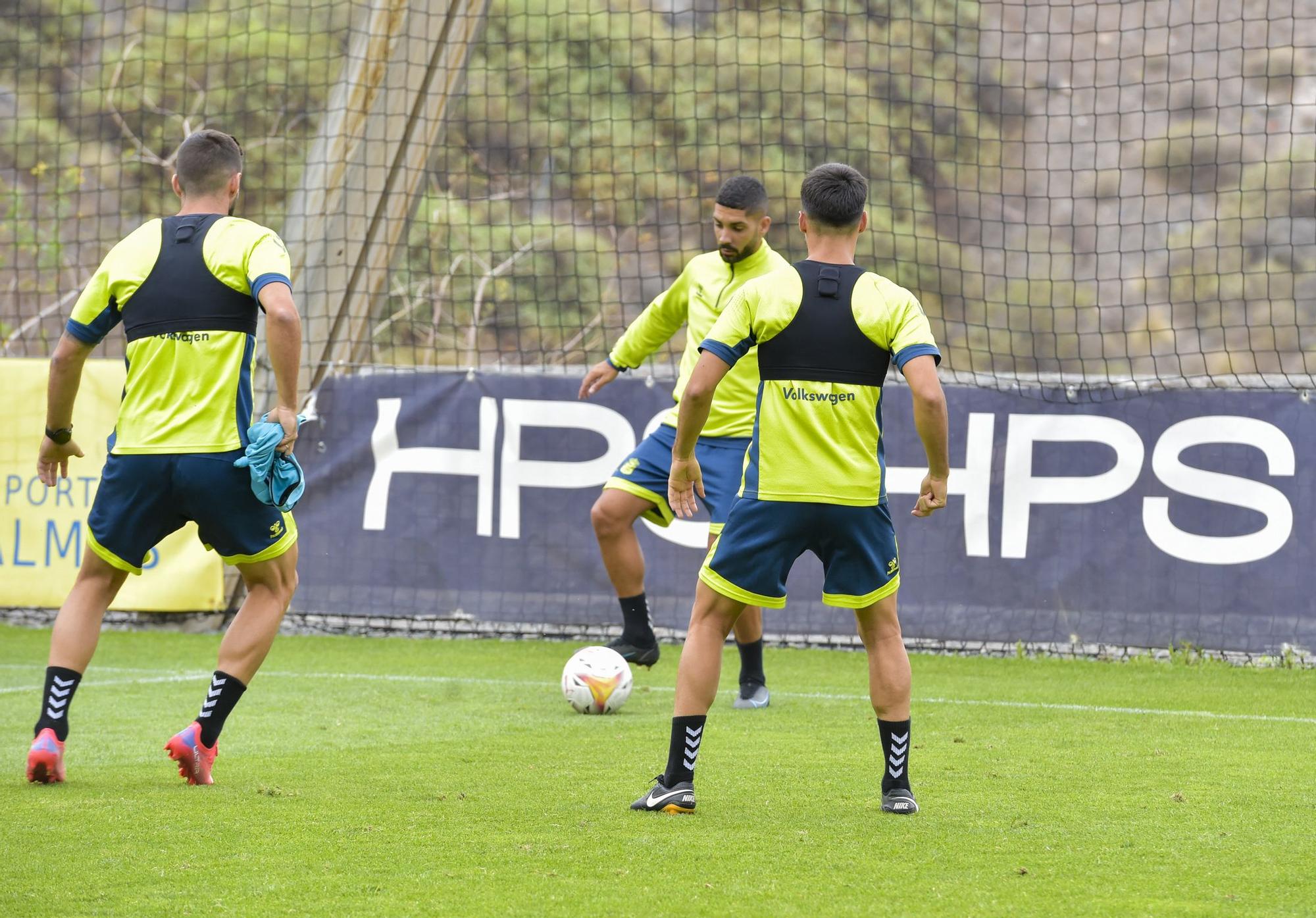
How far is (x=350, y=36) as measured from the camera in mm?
10242

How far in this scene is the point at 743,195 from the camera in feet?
21.0

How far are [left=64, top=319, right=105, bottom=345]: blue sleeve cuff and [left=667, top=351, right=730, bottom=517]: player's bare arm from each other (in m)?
1.81

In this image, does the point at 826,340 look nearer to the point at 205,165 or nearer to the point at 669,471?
the point at 205,165

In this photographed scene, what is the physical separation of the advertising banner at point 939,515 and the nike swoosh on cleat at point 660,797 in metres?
4.59

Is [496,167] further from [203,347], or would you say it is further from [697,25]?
[203,347]

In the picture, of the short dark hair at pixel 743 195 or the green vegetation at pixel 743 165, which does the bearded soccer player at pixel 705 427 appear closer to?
the short dark hair at pixel 743 195

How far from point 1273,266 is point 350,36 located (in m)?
16.0

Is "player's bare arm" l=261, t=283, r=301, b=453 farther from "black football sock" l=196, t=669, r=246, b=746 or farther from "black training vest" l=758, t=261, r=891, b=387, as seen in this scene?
"black training vest" l=758, t=261, r=891, b=387

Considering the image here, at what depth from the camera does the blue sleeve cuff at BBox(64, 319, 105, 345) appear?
189 inches

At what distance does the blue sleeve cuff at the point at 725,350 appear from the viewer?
424 centimetres

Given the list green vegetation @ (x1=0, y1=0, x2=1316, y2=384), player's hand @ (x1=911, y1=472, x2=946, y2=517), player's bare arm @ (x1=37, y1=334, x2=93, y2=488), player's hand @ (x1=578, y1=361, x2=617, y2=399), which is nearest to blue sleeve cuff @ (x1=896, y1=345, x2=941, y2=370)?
player's hand @ (x1=911, y1=472, x2=946, y2=517)

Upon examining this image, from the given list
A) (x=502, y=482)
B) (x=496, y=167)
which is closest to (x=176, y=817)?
(x=502, y=482)

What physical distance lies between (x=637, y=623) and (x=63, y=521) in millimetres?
4214

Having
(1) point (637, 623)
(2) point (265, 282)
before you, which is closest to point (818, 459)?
(2) point (265, 282)
